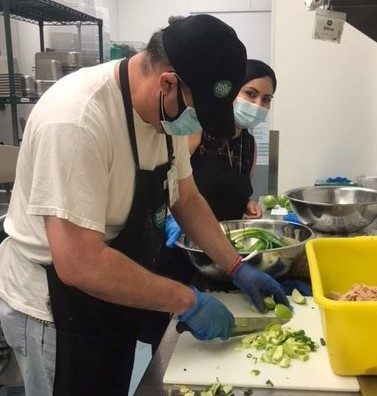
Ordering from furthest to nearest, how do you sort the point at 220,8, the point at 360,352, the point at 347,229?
the point at 220,8 → the point at 347,229 → the point at 360,352

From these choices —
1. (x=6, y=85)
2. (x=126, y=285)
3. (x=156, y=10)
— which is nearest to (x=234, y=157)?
(x=126, y=285)

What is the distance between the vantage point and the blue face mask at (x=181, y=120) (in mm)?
946

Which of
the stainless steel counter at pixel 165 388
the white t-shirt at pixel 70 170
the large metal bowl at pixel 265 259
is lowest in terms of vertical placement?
the stainless steel counter at pixel 165 388

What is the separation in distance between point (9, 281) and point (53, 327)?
16 centimetres

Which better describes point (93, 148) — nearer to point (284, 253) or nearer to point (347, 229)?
point (284, 253)

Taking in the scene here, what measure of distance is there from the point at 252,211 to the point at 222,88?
1.15 m

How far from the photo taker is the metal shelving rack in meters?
2.69

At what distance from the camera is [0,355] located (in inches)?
69.1

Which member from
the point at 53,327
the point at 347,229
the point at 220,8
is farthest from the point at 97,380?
→ the point at 220,8

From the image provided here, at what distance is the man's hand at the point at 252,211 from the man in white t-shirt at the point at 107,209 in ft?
2.49

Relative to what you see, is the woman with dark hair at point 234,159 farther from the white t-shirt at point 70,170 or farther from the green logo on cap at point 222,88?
the green logo on cap at point 222,88

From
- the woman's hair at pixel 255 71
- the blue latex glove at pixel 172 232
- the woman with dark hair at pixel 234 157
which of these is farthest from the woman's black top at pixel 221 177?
the blue latex glove at pixel 172 232

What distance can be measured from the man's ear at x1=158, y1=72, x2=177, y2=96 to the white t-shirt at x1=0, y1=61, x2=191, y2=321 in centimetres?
11

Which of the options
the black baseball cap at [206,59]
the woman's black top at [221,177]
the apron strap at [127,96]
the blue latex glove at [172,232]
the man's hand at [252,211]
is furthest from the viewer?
the man's hand at [252,211]
